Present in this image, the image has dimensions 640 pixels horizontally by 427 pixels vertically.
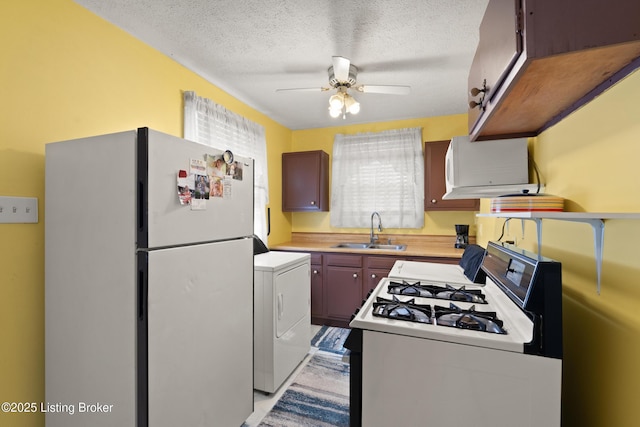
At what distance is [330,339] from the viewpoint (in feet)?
9.53

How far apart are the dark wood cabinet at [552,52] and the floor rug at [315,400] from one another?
194 centimetres

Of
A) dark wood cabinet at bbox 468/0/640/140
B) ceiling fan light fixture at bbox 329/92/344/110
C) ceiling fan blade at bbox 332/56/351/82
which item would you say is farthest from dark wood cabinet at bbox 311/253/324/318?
dark wood cabinet at bbox 468/0/640/140

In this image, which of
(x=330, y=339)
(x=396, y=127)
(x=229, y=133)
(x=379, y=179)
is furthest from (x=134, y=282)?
(x=396, y=127)

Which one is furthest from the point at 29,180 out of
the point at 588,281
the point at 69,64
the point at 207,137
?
the point at 588,281

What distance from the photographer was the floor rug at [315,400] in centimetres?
179

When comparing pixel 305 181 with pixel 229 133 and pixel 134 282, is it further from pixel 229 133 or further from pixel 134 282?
pixel 134 282

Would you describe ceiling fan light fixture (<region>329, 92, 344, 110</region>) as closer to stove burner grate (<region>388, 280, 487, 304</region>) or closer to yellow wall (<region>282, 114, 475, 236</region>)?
stove burner grate (<region>388, 280, 487, 304</region>)

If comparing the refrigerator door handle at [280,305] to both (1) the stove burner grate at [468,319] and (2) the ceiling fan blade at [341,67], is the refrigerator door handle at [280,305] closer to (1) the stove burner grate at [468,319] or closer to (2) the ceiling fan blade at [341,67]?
(1) the stove burner grate at [468,319]

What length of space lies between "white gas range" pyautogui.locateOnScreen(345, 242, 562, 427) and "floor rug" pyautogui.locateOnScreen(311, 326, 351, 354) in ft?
5.31

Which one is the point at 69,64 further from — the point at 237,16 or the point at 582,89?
the point at 582,89

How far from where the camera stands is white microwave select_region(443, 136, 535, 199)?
62.2 inches

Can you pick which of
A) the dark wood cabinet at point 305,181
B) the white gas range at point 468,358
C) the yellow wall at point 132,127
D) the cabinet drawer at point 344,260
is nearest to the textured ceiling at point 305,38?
the yellow wall at point 132,127

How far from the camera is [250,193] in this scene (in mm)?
1775

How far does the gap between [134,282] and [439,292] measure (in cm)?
143
